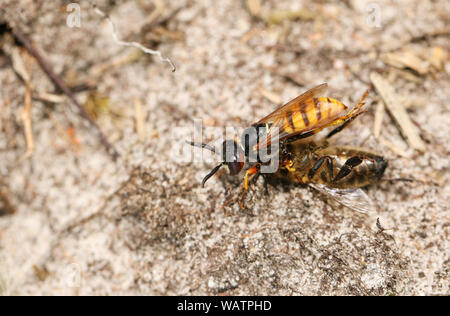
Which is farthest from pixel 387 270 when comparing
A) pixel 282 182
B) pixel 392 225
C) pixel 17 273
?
pixel 17 273

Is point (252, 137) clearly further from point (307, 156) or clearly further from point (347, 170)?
point (347, 170)

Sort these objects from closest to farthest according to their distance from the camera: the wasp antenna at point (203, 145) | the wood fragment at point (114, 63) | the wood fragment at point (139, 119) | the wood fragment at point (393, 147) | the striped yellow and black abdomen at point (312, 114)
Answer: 1. the striped yellow and black abdomen at point (312, 114)
2. the wasp antenna at point (203, 145)
3. the wood fragment at point (393, 147)
4. the wood fragment at point (139, 119)
5. the wood fragment at point (114, 63)

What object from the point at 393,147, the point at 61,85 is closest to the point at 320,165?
the point at 393,147

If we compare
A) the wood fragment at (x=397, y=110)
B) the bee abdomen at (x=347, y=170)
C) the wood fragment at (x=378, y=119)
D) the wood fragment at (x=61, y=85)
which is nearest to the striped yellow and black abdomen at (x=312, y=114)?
the bee abdomen at (x=347, y=170)

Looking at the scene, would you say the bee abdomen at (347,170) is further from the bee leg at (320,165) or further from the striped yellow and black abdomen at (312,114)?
the striped yellow and black abdomen at (312,114)

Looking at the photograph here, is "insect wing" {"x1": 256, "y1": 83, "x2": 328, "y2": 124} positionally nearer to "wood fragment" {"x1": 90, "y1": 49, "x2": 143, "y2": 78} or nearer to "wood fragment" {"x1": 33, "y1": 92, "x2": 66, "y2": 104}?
"wood fragment" {"x1": 90, "y1": 49, "x2": 143, "y2": 78}

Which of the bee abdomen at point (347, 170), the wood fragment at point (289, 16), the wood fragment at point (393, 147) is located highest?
the wood fragment at point (289, 16)
